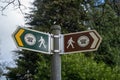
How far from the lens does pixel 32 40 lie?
4.80 metres

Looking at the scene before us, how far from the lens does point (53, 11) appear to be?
34281mm

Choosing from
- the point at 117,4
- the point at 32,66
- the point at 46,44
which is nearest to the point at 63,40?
the point at 46,44

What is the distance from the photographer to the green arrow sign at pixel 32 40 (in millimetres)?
4699

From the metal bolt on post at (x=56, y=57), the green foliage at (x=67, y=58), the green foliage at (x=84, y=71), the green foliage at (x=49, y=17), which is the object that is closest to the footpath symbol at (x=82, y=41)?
the metal bolt on post at (x=56, y=57)

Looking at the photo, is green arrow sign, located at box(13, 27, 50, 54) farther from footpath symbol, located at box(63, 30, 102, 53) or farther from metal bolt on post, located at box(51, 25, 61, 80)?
footpath symbol, located at box(63, 30, 102, 53)

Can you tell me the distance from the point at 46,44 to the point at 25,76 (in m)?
30.0

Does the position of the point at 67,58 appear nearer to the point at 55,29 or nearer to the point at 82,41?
the point at 82,41

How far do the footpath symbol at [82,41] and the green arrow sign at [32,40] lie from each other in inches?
9.1

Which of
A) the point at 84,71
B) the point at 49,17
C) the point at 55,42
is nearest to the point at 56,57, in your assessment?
the point at 55,42

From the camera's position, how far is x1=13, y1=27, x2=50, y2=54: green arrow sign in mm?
4699

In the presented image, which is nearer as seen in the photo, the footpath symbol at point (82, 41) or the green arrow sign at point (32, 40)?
the green arrow sign at point (32, 40)

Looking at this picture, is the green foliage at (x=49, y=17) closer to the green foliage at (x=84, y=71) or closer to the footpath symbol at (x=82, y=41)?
the green foliage at (x=84, y=71)

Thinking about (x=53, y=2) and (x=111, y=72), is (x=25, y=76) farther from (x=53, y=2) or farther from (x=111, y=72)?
(x=111, y=72)

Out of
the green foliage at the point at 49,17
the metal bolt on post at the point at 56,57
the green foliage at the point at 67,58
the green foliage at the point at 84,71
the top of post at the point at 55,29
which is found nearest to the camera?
the metal bolt on post at the point at 56,57
